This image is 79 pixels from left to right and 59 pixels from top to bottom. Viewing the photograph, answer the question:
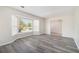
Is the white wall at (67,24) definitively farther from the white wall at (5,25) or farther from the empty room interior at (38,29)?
the white wall at (5,25)

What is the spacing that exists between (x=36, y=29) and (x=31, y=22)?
86cm

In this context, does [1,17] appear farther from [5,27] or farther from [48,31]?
[48,31]

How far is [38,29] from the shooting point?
6770 mm

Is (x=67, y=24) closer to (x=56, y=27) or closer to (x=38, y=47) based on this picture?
(x=56, y=27)

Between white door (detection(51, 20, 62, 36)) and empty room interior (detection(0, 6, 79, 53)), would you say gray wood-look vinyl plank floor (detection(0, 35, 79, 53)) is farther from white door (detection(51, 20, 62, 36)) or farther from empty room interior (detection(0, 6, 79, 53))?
white door (detection(51, 20, 62, 36))

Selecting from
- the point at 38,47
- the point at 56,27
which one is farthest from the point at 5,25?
the point at 56,27

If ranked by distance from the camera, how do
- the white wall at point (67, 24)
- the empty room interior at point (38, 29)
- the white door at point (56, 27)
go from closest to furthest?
the empty room interior at point (38, 29) < the white wall at point (67, 24) < the white door at point (56, 27)

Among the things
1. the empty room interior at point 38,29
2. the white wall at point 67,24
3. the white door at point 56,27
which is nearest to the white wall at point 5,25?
the empty room interior at point 38,29

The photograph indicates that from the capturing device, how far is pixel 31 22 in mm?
6070

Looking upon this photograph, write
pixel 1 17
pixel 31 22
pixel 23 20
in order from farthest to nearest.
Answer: pixel 31 22 → pixel 23 20 → pixel 1 17

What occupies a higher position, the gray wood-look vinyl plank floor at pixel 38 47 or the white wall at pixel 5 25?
the white wall at pixel 5 25

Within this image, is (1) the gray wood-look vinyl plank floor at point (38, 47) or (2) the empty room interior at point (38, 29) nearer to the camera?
(1) the gray wood-look vinyl plank floor at point (38, 47)

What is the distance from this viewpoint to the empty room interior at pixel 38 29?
303cm
